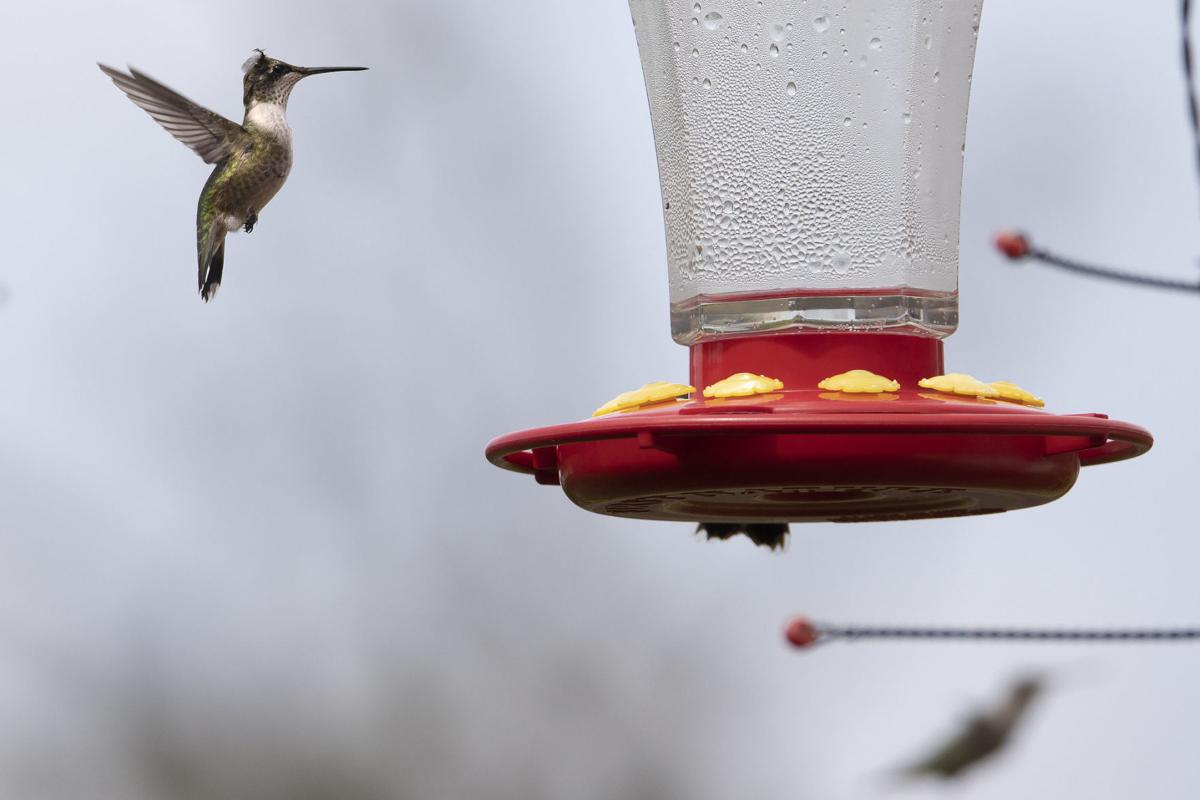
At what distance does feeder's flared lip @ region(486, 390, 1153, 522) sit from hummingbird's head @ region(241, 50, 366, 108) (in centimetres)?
249

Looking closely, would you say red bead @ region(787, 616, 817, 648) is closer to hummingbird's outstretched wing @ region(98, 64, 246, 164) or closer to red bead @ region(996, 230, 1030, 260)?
red bead @ region(996, 230, 1030, 260)

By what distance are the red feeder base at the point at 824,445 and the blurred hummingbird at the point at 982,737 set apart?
15.2 ft

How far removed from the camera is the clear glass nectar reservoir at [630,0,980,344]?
309 centimetres

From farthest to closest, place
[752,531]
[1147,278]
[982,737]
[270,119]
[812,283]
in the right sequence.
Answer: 1. [982,737]
2. [270,119]
3. [752,531]
4. [812,283]
5. [1147,278]

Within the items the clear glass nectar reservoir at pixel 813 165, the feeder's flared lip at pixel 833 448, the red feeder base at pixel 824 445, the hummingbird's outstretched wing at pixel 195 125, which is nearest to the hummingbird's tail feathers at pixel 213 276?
the hummingbird's outstretched wing at pixel 195 125

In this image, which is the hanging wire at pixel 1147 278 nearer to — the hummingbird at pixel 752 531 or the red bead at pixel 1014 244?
the red bead at pixel 1014 244

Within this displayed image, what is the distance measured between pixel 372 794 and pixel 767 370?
6820mm

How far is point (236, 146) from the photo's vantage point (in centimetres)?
518

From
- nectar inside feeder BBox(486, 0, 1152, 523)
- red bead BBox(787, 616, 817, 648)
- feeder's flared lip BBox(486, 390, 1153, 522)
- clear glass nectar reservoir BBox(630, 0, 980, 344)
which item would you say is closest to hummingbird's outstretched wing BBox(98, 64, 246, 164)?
nectar inside feeder BBox(486, 0, 1152, 523)

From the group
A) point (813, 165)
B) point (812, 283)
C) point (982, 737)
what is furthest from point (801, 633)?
point (982, 737)

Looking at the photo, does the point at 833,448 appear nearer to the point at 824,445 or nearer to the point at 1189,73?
the point at 824,445

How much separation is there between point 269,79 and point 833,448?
117 inches

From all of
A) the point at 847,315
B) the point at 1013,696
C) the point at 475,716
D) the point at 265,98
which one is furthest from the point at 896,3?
the point at 475,716

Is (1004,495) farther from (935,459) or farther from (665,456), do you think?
(665,456)
